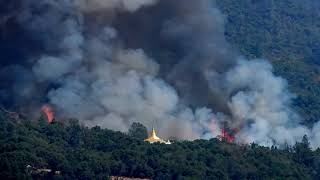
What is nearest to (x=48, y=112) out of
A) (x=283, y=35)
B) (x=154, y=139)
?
(x=154, y=139)

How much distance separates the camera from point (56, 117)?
253 ft

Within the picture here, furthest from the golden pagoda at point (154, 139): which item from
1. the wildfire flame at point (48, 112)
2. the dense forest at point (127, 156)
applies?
the wildfire flame at point (48, 112)

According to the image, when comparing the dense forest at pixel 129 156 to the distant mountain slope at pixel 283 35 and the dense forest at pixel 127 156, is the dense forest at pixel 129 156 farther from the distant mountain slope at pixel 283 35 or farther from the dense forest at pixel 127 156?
the distant mountain slope at pixel 283 35

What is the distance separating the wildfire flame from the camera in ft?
Result: 251

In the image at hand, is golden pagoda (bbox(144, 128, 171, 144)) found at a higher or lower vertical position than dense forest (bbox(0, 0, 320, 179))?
higher

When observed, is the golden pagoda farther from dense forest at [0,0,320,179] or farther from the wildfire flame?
the wildfire flame

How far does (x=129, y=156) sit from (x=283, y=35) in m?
29.7

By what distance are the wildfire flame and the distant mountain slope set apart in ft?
57.2

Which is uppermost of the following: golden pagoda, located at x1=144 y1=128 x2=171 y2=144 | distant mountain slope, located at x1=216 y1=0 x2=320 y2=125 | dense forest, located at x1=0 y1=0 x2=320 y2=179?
distant mountain slope, located at x1=216 y1=0 x2=320 y2=125

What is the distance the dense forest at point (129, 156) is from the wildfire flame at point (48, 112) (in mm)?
763

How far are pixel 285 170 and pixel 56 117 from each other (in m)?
9.59

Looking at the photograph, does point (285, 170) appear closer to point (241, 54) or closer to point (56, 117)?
point (56, 117)

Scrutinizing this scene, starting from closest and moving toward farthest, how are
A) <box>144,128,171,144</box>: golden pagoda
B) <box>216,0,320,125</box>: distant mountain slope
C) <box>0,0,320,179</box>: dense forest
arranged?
1. <box>0,0,320,179</box>: dense forest
2. <box>144,128,171,144</box>: golden pagoda
3. <box>216,0,320,125</box>: distant mountain slope

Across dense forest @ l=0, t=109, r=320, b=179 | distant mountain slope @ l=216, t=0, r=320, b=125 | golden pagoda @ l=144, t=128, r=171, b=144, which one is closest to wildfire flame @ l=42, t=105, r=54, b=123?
dense forest @ l=0, t=109, r=320, b=179
